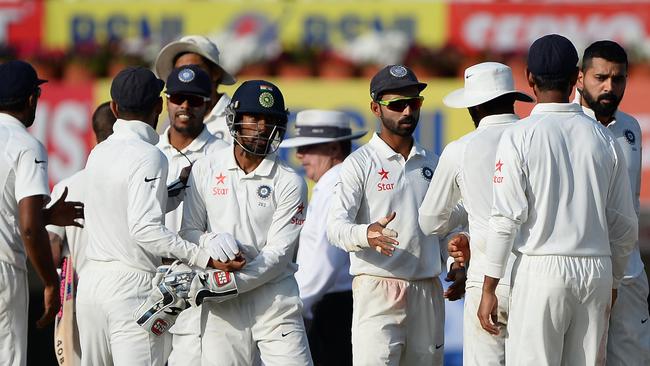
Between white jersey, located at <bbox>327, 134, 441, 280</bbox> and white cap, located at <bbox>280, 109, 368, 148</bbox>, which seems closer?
white jersey, located at <bbox>327, 134, 441, 280</bbox>

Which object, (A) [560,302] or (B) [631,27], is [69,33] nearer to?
(B) [631,27]

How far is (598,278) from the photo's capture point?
552 cm

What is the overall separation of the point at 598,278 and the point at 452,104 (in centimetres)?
140

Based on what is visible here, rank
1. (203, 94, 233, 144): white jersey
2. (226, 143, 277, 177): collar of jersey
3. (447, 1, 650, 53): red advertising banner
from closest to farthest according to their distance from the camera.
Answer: (226, 143, 277, 177): collar of jersey
(203, 94, 233, 144): white jersey
(447, 1, 650, 53): red advertising banner

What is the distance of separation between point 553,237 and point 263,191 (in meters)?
1.54

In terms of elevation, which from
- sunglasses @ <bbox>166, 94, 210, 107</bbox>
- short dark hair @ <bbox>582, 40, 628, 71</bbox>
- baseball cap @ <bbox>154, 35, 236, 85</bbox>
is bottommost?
sunglasses @ <bbox>166, 94, 210, 107</bbox>

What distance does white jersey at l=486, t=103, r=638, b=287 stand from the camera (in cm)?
550

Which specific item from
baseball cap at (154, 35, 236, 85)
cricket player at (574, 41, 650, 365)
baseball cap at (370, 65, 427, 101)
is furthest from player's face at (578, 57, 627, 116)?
baseball cap at (154, 35, 236, 85)

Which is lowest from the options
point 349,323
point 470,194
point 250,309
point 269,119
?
point 349,323

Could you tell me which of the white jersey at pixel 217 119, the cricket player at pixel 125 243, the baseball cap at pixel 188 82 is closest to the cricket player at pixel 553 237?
the cricket player at pixel 125 243

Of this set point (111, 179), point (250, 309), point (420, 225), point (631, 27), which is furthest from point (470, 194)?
point (631, 27)

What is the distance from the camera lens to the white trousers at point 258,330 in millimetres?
6109

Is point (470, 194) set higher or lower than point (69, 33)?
lower

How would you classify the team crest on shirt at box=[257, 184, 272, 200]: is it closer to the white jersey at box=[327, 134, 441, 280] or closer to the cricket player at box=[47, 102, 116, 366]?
the white jersey at box=[327, 134, 441, 280]
